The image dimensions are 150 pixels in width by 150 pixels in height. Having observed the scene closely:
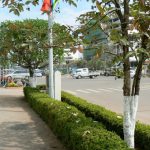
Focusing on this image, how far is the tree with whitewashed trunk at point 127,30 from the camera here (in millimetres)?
5609

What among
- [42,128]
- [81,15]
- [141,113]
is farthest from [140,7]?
[141,113]

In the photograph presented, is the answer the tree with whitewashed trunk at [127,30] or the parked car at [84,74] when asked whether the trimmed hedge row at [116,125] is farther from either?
the parked car at [84,74]

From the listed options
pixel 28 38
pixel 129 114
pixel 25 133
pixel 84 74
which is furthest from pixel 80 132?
pixel 84 74

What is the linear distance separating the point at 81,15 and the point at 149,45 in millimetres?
1196

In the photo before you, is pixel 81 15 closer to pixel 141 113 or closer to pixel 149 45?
pixel 149 45

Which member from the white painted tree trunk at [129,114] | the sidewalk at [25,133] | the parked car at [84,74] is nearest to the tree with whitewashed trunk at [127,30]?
the white painted tree trunk at [129,114]

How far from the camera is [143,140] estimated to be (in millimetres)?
7883

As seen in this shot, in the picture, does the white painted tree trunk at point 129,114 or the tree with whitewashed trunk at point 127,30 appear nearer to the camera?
the tree with whitewashed trunk at point 127,30

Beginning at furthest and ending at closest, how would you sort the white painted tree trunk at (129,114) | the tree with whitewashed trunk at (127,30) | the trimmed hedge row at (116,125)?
the trimmed hedge row at (116,125)
the white painted tree trunk at (129,114)
the tree with whitewashed trunk at (127,30)

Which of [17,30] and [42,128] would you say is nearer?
[17,30]

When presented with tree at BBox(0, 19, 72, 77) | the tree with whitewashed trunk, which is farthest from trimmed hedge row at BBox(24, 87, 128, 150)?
tree at BBox(0, 19, 72, 77)

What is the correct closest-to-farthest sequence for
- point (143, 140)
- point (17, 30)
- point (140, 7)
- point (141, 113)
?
point (140, 7)
point (17, 30)
point (143, 140)
point (141, 113)

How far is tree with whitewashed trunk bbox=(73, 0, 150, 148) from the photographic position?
18.4 ft

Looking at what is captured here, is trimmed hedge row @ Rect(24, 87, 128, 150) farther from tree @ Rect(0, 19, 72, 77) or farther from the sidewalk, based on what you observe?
tree @ Rect(0, 19, 72, 77)
